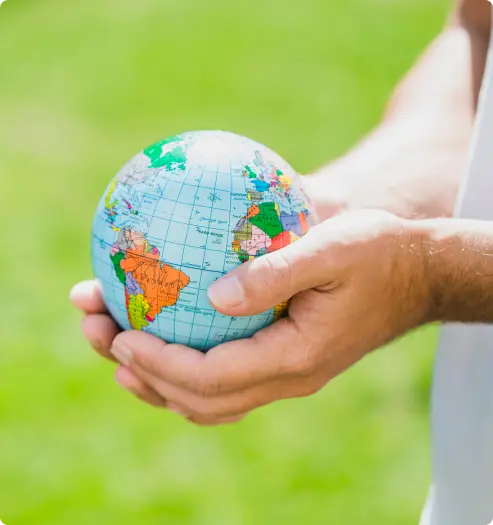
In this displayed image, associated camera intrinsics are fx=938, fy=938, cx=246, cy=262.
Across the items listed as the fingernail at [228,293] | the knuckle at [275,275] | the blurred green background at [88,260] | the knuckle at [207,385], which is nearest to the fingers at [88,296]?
the knuckle at [207,385]

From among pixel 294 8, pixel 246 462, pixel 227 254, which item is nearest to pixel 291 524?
pixel 246 462

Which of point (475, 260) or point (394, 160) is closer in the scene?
point (475, 260)

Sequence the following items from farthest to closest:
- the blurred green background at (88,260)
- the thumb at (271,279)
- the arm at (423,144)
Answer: the blurred green background at (88,260) → the arm at (423,144) → the thumb at (271,279)

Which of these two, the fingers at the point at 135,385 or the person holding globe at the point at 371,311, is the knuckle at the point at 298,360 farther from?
the fingers at the point at 135,385

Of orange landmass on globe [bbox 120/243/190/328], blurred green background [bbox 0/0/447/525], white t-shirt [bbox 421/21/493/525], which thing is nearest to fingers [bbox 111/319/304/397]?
orange landmass on globe [bbox 120/243/190/328]

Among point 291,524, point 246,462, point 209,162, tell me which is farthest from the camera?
point 246,462

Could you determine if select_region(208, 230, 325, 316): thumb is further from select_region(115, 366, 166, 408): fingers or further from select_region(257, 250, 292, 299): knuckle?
select_region(115, 366, 166, 408): fingers

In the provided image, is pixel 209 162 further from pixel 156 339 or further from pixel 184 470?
pixel 184 470
